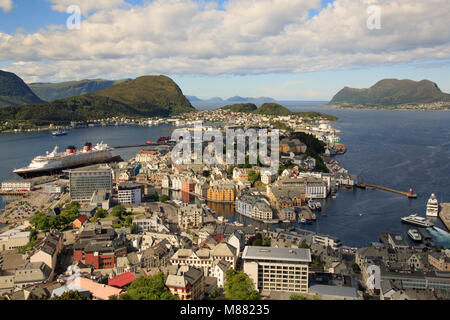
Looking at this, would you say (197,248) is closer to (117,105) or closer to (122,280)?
(122,280)

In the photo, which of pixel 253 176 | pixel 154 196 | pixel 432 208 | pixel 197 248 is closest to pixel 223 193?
Answer: pixel 253 176

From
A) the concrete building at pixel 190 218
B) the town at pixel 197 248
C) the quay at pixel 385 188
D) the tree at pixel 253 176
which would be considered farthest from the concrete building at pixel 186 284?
the quay at pixel 385 188

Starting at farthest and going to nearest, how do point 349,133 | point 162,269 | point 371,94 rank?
point 371,94
point 349,133
point 162,269

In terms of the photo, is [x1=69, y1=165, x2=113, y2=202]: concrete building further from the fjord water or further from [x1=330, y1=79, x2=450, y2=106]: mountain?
[x1=330, y1=79, x2=450, y2=106]: mountain

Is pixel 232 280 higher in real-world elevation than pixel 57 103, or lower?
lower

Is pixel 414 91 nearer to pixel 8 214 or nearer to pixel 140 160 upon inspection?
pixel 140 160

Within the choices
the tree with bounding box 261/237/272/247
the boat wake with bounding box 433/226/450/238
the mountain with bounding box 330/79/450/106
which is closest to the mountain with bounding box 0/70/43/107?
the tree with bounding box 261/237/272/247

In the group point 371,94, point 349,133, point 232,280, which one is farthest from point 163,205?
point 371,94
